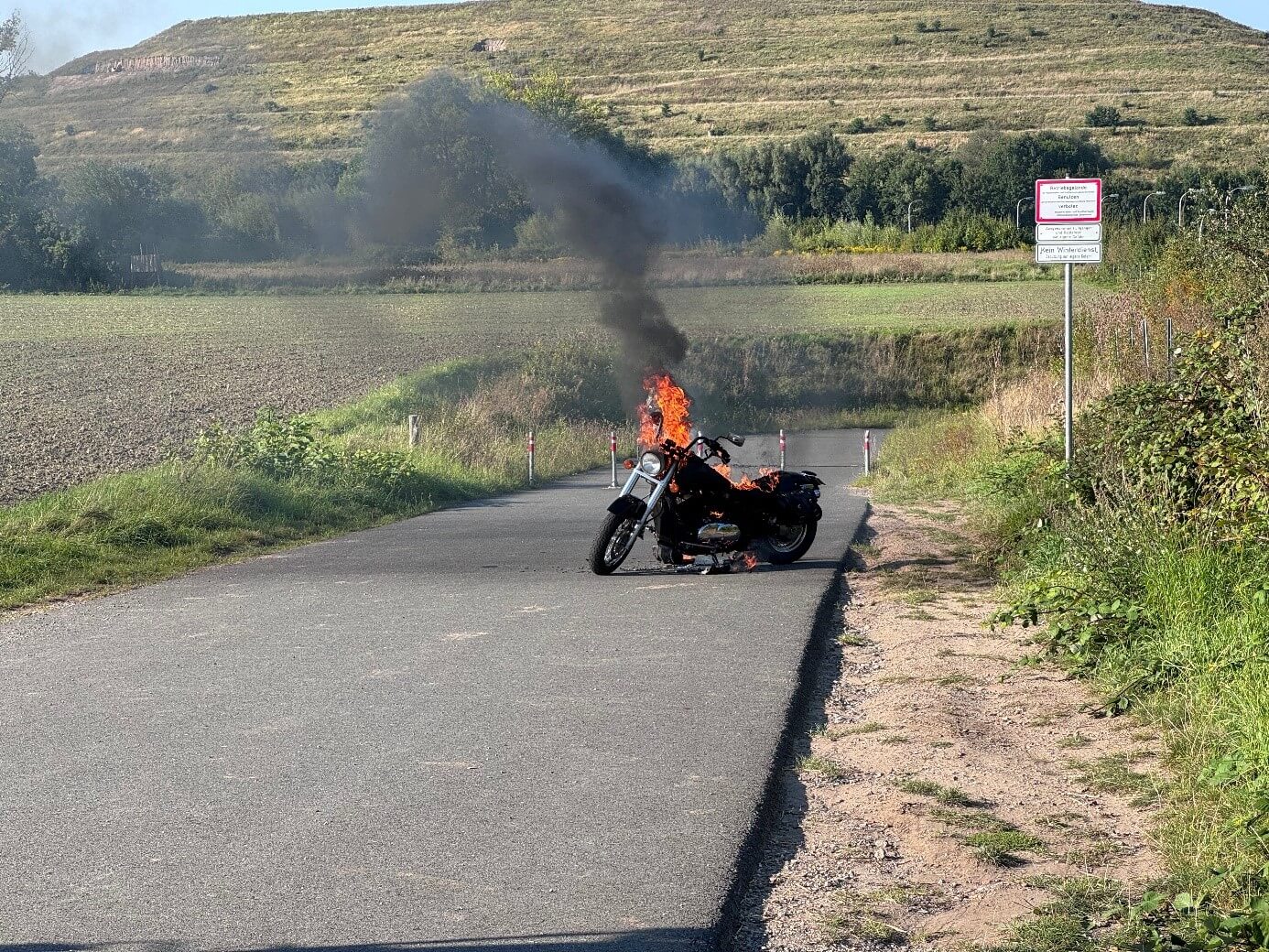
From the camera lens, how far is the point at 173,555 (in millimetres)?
15828

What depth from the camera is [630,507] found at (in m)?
14.1

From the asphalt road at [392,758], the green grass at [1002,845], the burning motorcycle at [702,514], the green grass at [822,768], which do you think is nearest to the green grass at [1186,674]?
the green grass at [1002,845]

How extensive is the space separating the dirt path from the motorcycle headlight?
3.88 m

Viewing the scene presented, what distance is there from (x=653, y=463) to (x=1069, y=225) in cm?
458

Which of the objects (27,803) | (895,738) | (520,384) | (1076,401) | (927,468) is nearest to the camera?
(27,803)

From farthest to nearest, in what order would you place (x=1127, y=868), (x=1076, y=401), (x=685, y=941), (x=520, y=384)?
1. (x=520, y=384)
2. (x=1076, y=401)
3. (x=1127, y=868)
4. (x=685, y=941)

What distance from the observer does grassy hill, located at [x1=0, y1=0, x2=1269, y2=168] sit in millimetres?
92938

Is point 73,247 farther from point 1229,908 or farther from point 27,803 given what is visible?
point 1229,908

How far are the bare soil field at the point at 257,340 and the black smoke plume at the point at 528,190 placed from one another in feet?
12.6

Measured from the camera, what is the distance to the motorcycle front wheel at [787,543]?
49.3ft

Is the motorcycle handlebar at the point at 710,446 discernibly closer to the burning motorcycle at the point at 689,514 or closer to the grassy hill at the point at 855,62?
the burning motorcycle at the point at 689,514

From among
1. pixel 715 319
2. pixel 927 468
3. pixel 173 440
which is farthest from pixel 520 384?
pixel 927 468

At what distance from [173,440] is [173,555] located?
1420 centimetres

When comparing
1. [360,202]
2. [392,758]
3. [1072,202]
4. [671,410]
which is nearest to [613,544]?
[671,410]
